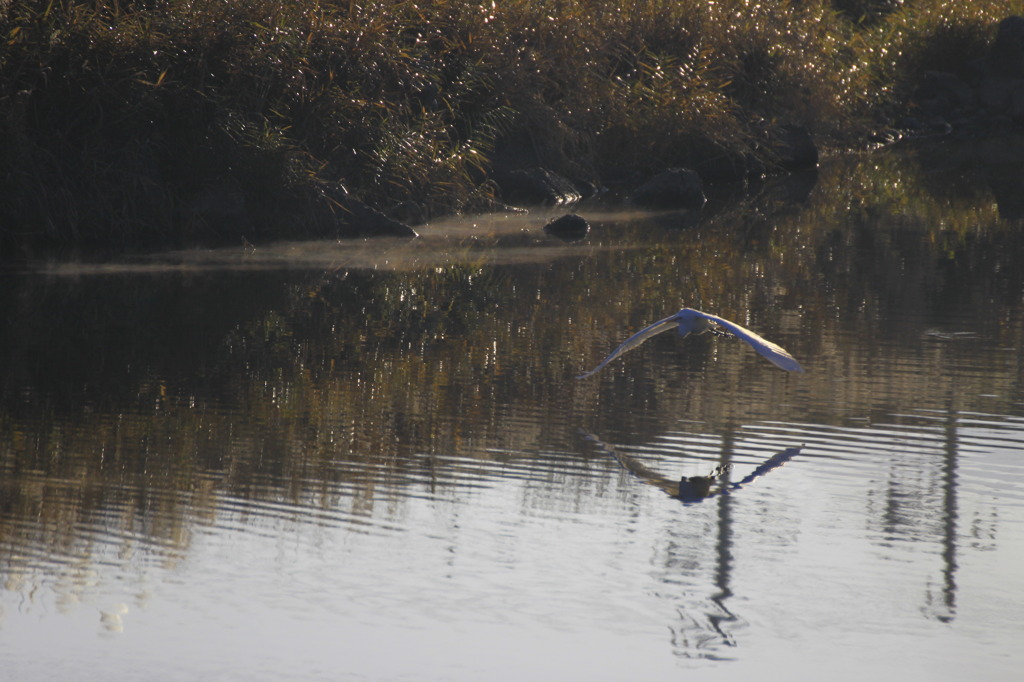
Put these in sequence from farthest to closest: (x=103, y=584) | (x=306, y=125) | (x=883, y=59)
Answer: (x=883, y=59)
(x=306, y=125)
(x=103, y=584)

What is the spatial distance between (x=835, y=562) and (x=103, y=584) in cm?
195

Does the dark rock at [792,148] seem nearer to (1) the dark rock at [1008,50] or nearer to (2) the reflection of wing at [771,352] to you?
(1) the dark rock at [1008,50]

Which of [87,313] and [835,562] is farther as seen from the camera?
[87,313]

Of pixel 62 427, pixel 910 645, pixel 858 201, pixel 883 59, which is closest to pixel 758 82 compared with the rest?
pixel 858 201

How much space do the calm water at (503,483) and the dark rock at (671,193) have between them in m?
4.93

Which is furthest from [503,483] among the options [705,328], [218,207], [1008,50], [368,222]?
[1008,50]

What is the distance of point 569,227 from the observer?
11922mm

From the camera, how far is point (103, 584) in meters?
3.76

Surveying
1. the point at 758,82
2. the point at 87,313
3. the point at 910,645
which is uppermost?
the point at 758,82

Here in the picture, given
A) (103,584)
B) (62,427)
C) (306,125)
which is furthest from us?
(306,125)

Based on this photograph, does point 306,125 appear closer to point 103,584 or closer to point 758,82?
point 758,82

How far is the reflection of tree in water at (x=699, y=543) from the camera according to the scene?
136 inches

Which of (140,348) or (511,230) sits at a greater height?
(511,230)

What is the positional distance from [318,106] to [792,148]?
717 cm
